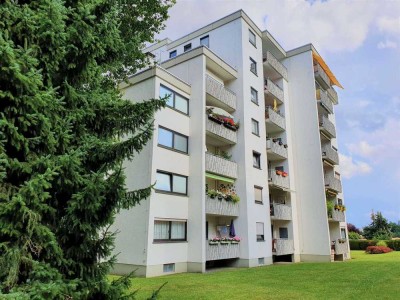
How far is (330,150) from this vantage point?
35.2 metres

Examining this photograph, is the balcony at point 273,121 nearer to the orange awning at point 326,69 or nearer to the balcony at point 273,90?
the balcony at point 273,90

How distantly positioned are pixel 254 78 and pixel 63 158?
2395cm

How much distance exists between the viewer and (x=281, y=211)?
2766 cm

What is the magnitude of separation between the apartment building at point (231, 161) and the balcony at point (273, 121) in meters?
0.10

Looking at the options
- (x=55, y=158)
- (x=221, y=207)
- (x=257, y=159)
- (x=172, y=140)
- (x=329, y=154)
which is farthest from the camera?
(x=329, y=154)

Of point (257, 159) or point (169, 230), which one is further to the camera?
point (257, 159)

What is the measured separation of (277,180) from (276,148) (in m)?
2.85

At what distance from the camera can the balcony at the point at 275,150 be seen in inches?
1099

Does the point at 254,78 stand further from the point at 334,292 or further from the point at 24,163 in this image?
the point at 24,163

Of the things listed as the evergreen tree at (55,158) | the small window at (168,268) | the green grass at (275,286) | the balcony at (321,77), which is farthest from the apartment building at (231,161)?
the evergreen tree at (55,158)

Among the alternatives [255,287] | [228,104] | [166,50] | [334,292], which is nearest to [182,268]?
[255,287]

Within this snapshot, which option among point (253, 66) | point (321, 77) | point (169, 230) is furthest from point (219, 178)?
point (321, 77)

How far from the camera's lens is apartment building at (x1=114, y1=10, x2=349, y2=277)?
760 inches

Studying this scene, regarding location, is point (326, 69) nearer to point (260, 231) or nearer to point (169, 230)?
point (260, 231)
